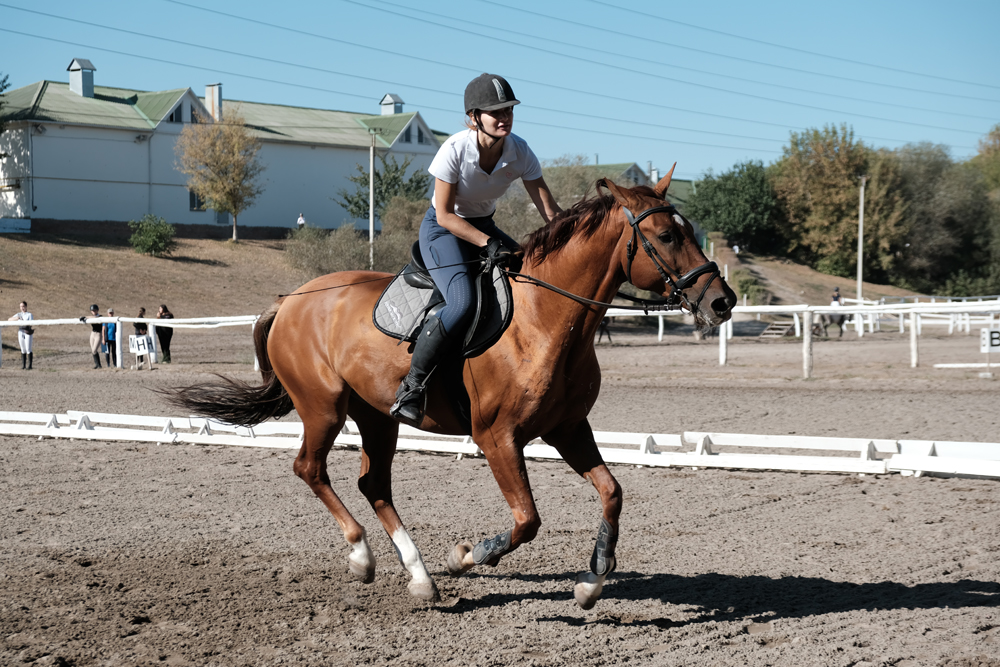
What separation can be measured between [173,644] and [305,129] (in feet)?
207

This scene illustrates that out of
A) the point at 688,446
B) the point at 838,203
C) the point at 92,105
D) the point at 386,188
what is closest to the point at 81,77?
the point at 92,105

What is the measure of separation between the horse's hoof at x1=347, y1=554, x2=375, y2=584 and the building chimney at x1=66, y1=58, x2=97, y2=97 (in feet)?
195

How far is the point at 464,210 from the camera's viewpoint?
5.25 meters

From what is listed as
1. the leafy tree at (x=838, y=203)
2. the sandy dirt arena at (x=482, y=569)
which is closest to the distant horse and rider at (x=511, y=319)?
the sandy dirt arena at (x=482, y=569)

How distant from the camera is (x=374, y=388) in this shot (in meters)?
5.41

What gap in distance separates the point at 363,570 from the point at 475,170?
7.88 feet

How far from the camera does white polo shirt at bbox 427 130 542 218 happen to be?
16.1 feet

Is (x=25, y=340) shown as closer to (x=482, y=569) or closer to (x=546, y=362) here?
(x=482, y=569)

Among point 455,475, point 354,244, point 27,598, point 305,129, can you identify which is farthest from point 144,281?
point 27,598

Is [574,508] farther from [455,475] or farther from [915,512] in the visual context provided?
[915,512]

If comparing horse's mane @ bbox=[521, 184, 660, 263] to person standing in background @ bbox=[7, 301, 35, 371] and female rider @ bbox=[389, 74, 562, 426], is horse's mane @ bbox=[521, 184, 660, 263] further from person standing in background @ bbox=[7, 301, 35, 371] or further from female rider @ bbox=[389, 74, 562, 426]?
person standing in background @ bbox=[7, 301, 35, 371]

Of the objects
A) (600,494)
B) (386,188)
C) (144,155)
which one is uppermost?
(144,155)

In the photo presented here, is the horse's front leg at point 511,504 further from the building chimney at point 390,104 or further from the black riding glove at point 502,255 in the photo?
the building chimney at point 390,104

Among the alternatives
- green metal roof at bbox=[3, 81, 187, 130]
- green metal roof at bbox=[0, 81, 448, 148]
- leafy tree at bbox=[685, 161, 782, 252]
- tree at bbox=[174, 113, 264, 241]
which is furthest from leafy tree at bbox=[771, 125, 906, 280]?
green metal roof at bbox=[3, 81, 187, 130]
